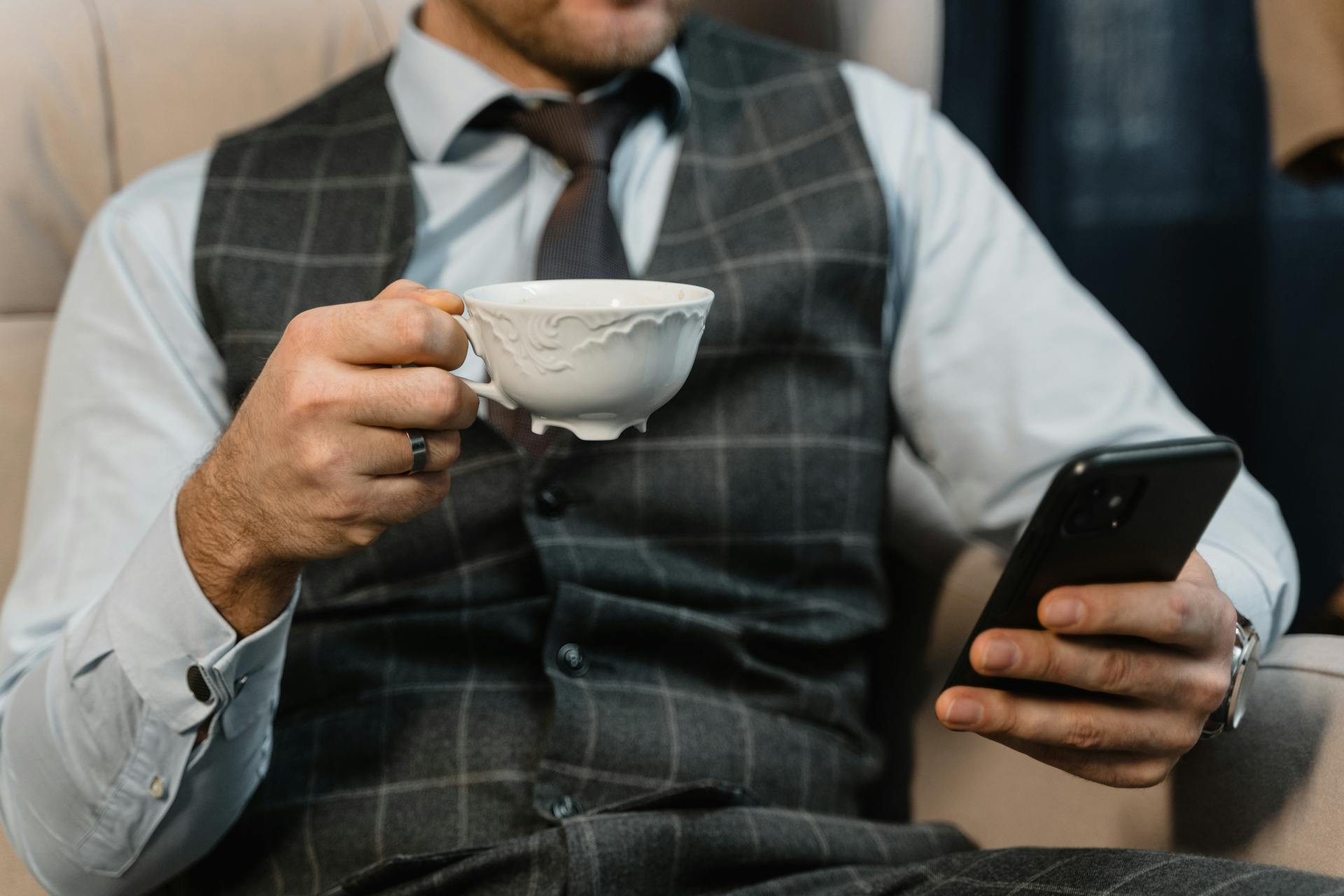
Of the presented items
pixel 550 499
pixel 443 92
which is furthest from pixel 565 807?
pixel 443 92

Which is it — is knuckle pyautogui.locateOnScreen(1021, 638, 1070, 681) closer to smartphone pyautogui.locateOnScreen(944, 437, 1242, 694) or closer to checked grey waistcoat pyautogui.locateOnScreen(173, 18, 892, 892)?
smartphone pyautogui.locateOnScreen(944, 437, 1242, 694)

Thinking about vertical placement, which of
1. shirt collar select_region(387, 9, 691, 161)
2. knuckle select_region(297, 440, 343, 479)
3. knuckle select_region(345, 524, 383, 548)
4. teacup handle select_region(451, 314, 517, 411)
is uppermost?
shirt collar select_region(387, 9, 691, 161)

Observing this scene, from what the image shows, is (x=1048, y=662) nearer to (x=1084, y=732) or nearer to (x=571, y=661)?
(x=1084, y=732)

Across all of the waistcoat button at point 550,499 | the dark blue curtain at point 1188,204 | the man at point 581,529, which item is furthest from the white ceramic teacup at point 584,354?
the dark blue curtain at point 1188,204

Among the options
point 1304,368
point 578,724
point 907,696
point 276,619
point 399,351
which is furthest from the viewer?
point 1304,368

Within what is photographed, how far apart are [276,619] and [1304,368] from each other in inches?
56.6

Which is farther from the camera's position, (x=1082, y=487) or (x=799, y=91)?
(x=799, y=91)

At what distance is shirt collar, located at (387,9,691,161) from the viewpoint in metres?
0.84

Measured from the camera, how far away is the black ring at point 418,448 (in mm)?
496

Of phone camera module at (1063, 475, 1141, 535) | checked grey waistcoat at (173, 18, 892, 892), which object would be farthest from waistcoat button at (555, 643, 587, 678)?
phone camera module at (1063, 475, 1141, 535)

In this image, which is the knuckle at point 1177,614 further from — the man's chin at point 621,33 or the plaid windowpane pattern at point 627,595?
the man's chin at point 621,33

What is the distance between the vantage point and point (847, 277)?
810mm

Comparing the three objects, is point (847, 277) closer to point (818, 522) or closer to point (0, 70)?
point (818, 522)

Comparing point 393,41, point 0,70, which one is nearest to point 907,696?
point 393,41
